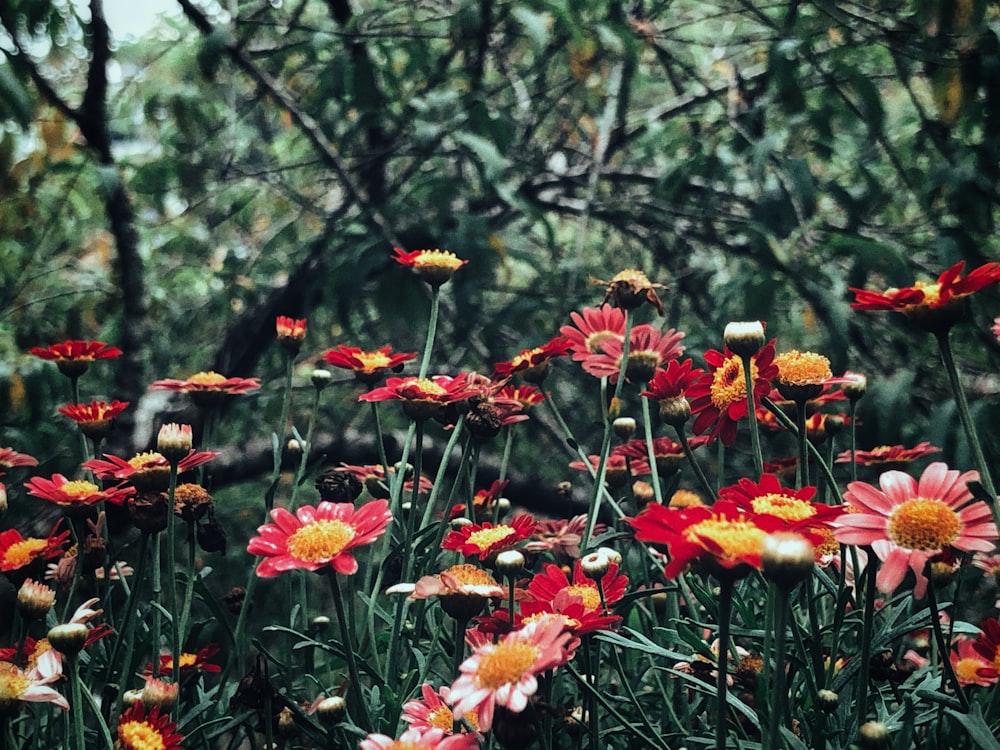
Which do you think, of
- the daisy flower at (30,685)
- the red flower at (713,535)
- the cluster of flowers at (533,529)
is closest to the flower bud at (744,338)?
the cluster of flowers at (533,529)

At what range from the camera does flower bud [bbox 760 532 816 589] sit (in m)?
0.29

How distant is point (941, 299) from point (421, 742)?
36 centimetres

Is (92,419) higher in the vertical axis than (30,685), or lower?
higher

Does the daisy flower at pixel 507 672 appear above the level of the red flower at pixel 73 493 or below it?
below

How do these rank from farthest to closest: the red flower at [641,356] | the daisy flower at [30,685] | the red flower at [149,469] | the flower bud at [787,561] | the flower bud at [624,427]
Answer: the flower bud at [624,427], the red flower at [641,356], the red flower at [149,469], the daisy flower at [30,685], the flower bud at [787,561]

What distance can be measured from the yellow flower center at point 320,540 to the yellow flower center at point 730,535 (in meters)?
0.20

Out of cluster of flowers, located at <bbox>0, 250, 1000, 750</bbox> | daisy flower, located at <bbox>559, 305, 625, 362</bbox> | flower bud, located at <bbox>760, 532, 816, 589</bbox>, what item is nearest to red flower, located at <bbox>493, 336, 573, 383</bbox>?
cluster of flowers, located at <bbox>0, 250, 1000, 750</bbox>

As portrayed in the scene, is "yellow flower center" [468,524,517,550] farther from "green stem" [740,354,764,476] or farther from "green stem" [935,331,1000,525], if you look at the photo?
"green stem" [935,331,1000,525]

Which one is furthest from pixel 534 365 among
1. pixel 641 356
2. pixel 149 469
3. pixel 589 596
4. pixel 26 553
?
pixel 26 553

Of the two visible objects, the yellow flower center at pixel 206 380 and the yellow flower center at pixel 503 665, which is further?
the yellow flower center at pixel 206 380

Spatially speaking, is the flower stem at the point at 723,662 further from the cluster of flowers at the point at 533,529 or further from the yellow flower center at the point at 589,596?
the yellow flower center at the point at 589,596

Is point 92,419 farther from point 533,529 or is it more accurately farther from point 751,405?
point 751,405

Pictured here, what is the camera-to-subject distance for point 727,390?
21.3 inches

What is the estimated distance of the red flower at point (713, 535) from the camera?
1.06ft
